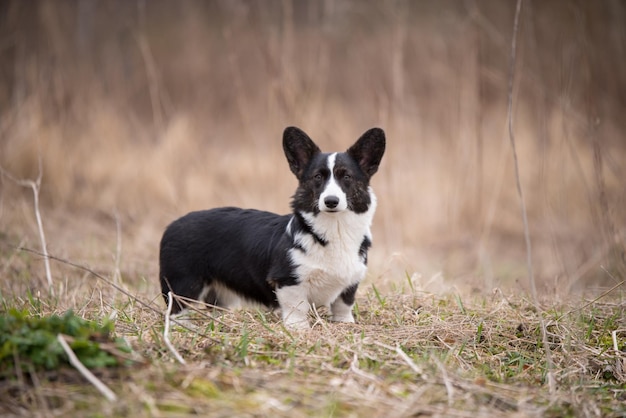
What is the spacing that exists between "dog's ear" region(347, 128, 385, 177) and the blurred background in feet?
3.66

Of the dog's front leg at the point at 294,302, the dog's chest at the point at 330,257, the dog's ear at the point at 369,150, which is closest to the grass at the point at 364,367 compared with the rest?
the dog's front leg at the point at 294,302

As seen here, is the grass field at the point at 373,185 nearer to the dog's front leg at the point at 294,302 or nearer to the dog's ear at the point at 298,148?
the dog's front leg at the point at 294,302

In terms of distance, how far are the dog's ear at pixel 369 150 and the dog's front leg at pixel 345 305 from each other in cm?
68

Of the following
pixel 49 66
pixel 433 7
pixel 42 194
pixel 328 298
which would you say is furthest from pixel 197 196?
pixel 433 7

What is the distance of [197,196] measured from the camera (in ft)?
24.8

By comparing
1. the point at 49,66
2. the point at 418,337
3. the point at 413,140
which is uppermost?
the point at 49,66

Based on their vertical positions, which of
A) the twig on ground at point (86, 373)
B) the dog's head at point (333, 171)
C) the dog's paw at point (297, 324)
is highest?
the dog's head at point (333, 171)

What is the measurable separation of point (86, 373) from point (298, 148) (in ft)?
6.34

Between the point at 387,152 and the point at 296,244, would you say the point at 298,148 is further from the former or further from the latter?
the point at 387,152

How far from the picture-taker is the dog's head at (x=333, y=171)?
352cm

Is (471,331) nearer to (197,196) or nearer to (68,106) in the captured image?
(197,196)

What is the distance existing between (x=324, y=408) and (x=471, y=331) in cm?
137

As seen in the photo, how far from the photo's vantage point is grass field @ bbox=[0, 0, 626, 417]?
251cm

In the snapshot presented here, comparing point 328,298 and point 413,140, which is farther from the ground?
point 413,140
